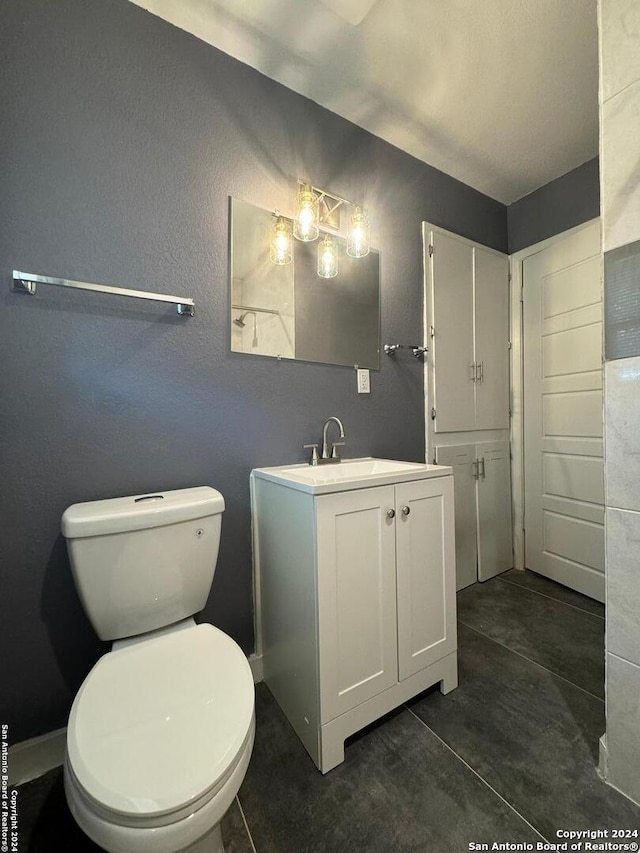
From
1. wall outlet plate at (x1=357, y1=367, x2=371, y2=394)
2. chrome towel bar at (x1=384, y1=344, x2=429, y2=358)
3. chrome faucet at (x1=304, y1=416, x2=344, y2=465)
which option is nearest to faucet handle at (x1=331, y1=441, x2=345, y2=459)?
chrome faucet at (x1=304, y1=416, x2=344, y2=465)

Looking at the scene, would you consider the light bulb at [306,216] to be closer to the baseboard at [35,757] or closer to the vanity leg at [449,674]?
the vanity leg at [449,674]

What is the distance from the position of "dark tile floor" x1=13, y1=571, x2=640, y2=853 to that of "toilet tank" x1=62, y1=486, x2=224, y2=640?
0.53m

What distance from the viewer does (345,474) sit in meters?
1.47

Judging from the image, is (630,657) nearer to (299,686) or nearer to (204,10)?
(299,686)

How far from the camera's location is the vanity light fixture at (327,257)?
1549mm

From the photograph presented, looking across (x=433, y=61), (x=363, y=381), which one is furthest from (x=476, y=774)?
(x=433, y=61)

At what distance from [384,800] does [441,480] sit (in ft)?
3.09

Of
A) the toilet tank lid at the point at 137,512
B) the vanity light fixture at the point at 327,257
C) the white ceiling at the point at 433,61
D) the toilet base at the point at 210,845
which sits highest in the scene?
the white ceiling at the point at 433,61

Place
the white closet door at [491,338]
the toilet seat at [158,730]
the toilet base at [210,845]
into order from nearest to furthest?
1. the toilet seat at [158,730]
2. the toilet base at [210,845]
3. the white closet door at [491,338]

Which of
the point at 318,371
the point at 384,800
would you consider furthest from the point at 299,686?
the point at 318,371

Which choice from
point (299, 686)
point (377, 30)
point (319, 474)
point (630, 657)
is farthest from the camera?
point (319, 474)

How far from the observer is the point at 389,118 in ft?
5.33

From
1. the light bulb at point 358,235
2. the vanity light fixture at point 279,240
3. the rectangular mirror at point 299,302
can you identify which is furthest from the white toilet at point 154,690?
the light bulb at point 358,235

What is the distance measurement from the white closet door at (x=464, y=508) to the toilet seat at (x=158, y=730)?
1.54 meters
